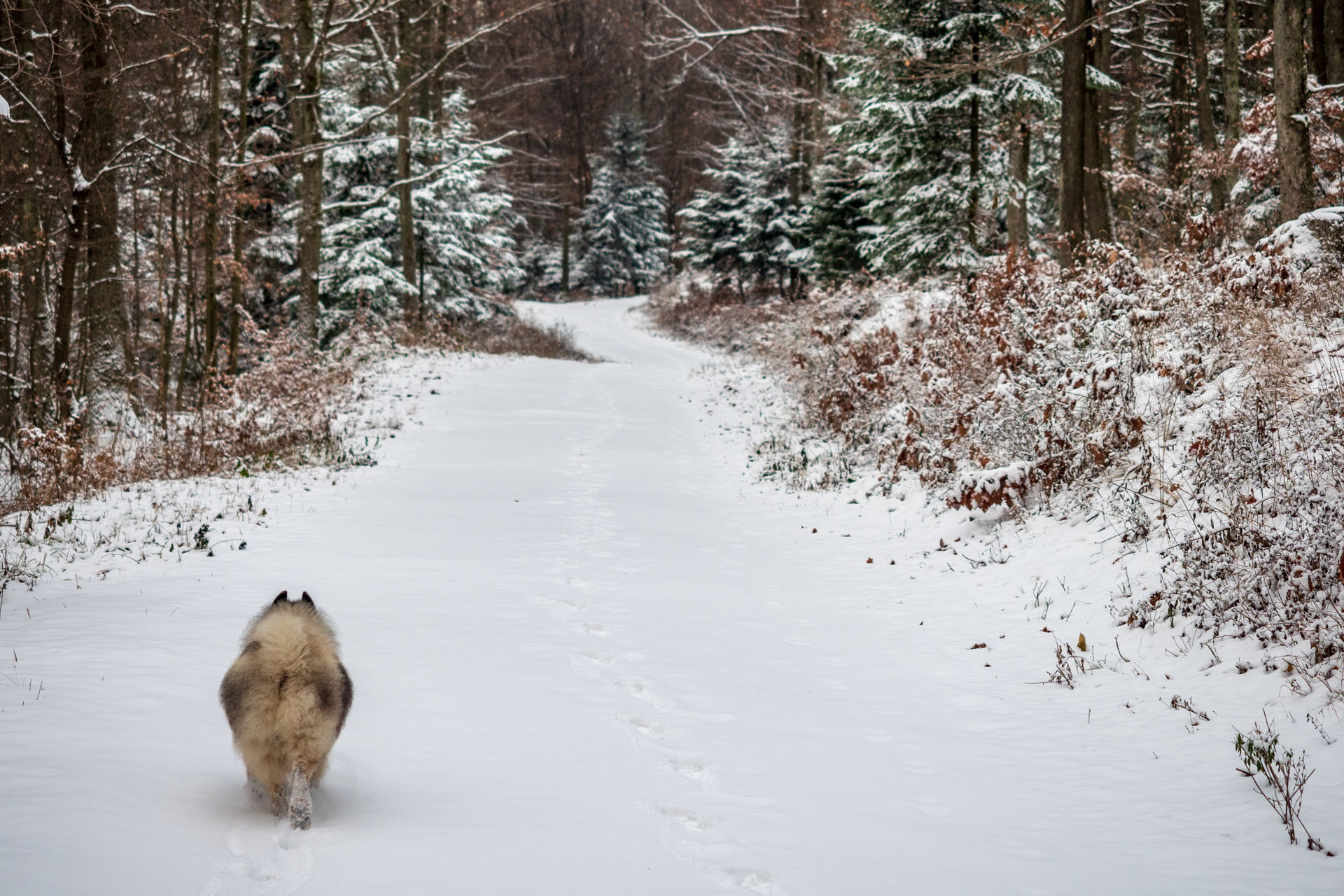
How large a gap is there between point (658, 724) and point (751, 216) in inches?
1232

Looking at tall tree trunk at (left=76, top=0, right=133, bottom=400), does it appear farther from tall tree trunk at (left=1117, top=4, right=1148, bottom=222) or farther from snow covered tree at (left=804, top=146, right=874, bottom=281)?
tall tree trunk at (left=1117, top=4, right=1148, bottom=222)

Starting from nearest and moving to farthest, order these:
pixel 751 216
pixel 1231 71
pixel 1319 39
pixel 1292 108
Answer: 1. pixel 1292 108
2. pixel 1319 39
3. pixel 1231 71
4. pixel 751 216

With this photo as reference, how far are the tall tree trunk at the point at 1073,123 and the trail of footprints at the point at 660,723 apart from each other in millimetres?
9545

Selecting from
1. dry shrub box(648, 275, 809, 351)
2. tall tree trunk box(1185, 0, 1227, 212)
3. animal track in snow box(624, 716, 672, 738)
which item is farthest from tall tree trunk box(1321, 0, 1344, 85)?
animal track in snow box(624, 716, 672, 738)

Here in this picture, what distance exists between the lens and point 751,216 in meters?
33.8

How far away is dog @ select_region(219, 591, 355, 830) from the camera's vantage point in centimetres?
309

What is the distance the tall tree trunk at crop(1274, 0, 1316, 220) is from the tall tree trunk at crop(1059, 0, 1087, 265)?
11.9ft

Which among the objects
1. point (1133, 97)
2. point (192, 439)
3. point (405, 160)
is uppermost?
point (1133, 97)

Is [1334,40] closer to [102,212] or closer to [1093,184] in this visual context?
[1093,184]

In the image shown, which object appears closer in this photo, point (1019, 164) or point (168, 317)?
point (168, 317)

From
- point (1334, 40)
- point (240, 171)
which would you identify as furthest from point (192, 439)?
point (1334, 40)

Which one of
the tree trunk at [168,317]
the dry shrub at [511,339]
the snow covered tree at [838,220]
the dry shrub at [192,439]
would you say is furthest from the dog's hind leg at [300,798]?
the snow covered tree at [838,220]

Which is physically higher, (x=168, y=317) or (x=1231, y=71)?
(x=1231, y=71)

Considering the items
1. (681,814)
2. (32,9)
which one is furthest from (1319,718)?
(32,9)
